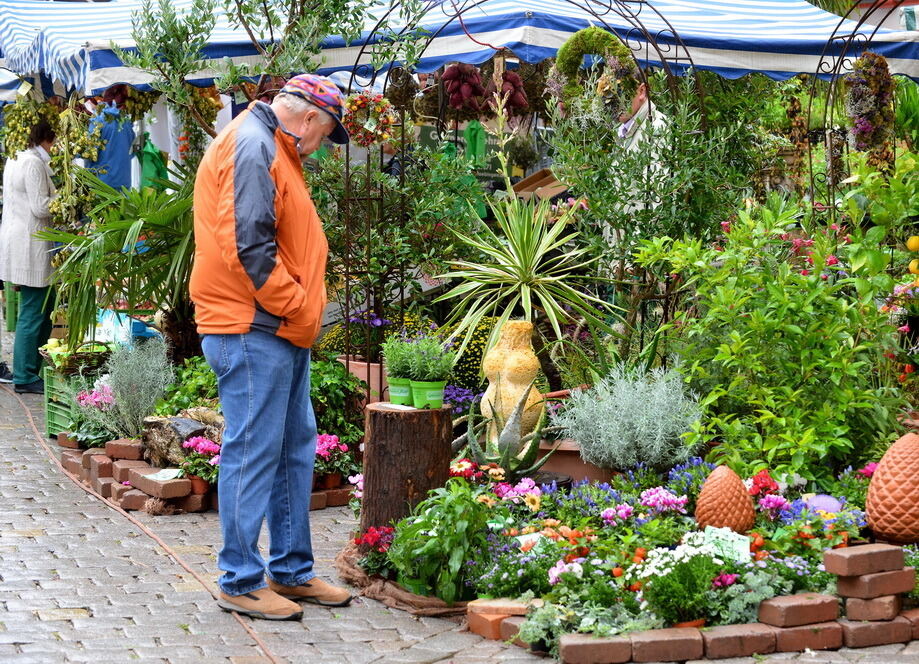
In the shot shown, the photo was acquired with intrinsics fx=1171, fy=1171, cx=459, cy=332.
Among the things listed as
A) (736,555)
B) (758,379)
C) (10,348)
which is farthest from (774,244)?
(10,348)

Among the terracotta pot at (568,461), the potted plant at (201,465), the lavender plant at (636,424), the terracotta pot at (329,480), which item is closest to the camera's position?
the lavender plant at (636,424)

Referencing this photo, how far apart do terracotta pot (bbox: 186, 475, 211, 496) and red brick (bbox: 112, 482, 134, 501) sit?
0.39 meters

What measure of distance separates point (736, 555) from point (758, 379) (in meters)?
1.45

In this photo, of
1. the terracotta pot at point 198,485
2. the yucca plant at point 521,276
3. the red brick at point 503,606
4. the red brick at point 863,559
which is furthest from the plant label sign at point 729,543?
the terracotta pot at point 198,485

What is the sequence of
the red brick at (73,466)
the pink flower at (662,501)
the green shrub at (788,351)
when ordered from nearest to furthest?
the pink flower at (662,501), the green shrub at (788,351), the red brick at (73,466)

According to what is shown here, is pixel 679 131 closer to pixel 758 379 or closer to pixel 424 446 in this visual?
pixel 758 379

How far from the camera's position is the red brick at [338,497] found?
20.2 ft

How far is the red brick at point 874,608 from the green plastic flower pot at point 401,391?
2.23 metres

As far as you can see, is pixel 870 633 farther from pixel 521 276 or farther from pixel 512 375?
pixel 521 276

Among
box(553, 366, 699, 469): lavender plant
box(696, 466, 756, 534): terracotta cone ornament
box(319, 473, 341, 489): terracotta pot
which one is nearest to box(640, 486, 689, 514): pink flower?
box(696, 466, 756, 534): terracotta cone ornament

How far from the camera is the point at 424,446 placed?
478cm

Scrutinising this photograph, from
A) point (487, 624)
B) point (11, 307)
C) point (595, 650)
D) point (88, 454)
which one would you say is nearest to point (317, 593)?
point (487, 624)

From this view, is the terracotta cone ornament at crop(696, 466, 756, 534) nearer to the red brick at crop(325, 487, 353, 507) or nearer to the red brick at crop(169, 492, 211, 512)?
the red brick at crop(325, 487, 353, 507)

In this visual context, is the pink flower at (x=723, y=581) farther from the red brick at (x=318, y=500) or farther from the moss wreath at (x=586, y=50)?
the moss wreath at (x=586, y=50)
